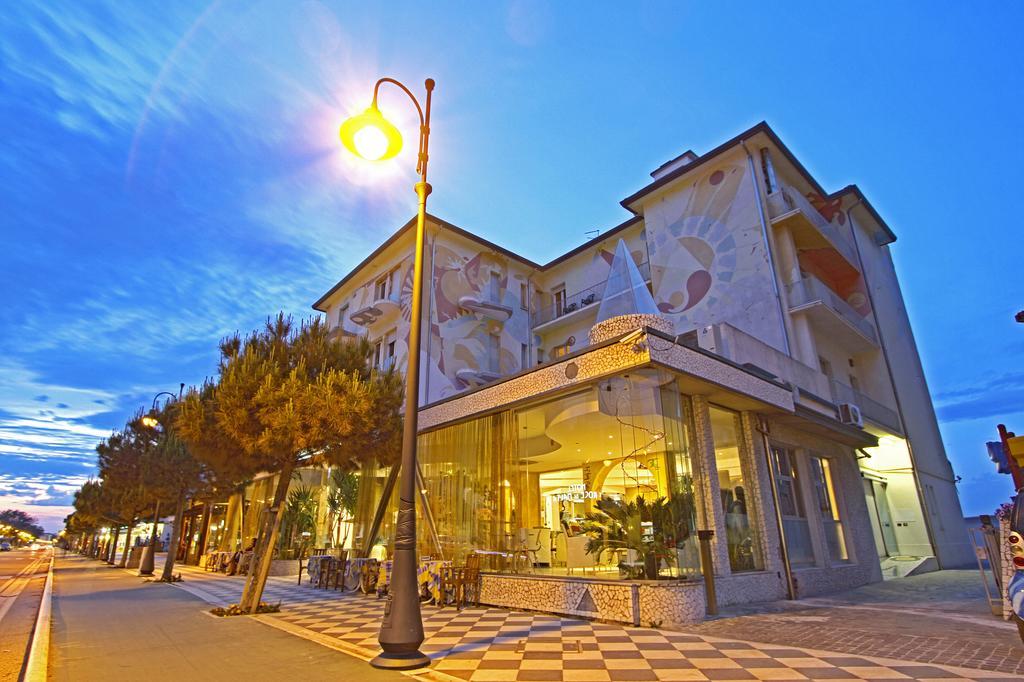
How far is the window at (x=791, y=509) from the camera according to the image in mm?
10664

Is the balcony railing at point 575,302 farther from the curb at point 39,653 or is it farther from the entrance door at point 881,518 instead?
the curb at point 39,653

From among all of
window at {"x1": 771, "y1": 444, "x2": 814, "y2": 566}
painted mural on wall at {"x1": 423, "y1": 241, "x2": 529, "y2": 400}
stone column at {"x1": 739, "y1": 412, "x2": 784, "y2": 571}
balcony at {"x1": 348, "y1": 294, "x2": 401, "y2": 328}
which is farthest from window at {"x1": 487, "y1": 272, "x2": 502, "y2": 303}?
window at {"x1": 771, "y1": 444, "x2": 814, "y2": 566}

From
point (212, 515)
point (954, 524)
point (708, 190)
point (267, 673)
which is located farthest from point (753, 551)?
point (212, 515)

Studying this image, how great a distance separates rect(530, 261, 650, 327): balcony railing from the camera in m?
18.2

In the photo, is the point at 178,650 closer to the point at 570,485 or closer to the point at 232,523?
the point at 570,485

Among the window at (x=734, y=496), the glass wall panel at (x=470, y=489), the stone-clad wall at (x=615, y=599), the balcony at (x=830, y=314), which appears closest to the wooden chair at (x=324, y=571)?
the glass wall panel at (x=470, y=489)

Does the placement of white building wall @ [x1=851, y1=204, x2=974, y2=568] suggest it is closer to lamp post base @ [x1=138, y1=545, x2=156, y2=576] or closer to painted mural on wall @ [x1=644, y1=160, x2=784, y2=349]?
painted mural on wall @ [x1=644, y1=160, x2=784, y2=349]

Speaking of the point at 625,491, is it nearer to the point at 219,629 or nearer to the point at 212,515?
the point at 219,629

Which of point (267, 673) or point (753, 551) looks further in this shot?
point (753, 551)

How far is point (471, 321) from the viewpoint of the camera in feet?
63.4

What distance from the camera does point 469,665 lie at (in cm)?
503

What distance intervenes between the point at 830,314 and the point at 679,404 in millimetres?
8971

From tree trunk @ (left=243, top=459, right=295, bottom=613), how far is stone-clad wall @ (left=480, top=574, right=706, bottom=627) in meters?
4.33

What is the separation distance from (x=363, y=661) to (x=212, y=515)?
90.6ft
